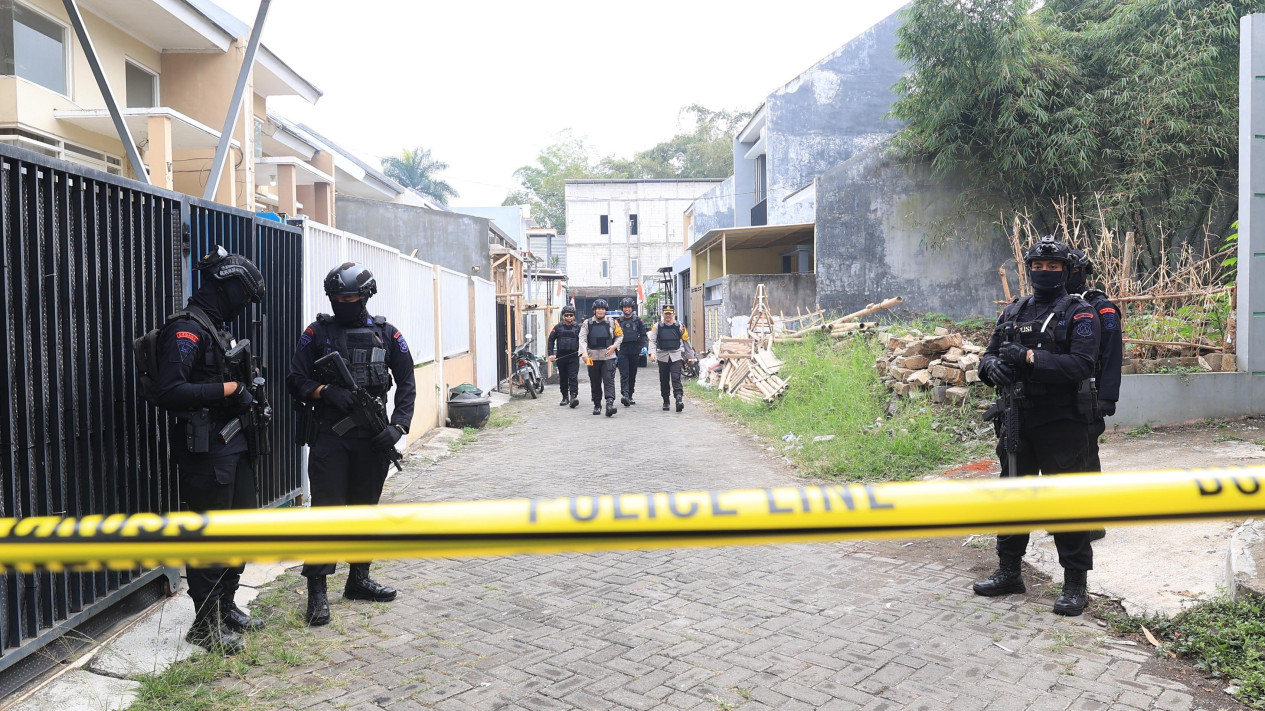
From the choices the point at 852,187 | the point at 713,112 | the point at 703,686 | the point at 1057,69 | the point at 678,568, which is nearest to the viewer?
the point at 703,686

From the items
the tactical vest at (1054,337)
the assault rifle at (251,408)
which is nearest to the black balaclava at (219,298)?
the assault rifle at (251,408)

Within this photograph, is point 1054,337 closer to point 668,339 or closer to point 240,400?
point 240,400

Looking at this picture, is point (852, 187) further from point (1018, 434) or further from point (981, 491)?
point (981, 491)

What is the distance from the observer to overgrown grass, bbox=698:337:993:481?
830cm

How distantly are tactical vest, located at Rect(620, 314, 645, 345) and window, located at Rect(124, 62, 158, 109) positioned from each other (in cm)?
744

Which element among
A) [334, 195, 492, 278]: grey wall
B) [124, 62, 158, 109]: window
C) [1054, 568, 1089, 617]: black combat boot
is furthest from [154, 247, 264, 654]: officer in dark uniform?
[334, 195, 492, 278]: grey wall

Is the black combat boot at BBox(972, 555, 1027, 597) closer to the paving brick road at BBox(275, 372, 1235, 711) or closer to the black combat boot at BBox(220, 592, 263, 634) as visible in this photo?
the paving brick road at BBox(275, 372, 1235, 711)

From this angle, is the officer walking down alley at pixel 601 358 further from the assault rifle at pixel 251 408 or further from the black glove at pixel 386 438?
the assault rifle at pixel 251 408

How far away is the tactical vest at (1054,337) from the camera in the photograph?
14.8 ft

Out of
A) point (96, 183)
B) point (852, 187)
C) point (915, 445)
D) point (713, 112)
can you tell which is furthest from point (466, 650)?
point (713, 112)

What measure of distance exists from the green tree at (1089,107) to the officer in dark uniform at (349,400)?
16.1 meters

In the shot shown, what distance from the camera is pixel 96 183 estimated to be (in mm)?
4133

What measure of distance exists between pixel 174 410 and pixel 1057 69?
19.4 metres

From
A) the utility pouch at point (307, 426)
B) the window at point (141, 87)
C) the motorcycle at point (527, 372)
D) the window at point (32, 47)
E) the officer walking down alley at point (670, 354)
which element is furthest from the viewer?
the motorcycle at point (527, 372)
